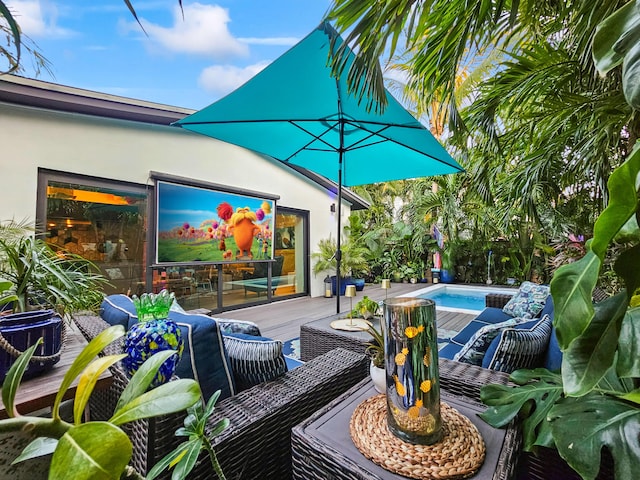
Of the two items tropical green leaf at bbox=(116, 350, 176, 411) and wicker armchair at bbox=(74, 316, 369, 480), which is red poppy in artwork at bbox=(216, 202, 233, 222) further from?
tropical green leaf at bbox=(116, 350, 176, 411)

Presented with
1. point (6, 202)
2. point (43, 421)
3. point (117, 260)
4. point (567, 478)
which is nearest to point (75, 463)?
point (43, 421)

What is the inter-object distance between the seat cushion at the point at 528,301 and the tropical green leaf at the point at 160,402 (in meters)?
3.24

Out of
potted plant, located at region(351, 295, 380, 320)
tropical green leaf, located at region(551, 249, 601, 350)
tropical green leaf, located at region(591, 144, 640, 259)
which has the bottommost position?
potted plant, located at region(351, 295, 380, 320)

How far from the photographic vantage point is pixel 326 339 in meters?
2.72

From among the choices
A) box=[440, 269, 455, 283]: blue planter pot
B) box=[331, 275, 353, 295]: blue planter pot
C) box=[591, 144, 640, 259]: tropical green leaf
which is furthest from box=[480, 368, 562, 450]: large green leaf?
box=[440, 269, 455, 283]: blue planter pot

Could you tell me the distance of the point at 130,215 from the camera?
181 inches

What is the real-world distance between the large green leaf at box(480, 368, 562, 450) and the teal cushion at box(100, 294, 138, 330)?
5.31 ft

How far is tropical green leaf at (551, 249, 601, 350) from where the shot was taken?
0.50m

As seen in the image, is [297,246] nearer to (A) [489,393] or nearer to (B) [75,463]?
(A) [489,393]

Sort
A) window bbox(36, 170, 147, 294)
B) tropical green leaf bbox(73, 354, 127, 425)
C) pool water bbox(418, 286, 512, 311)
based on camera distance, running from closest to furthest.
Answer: tropical green leaf bbox(73, 354, 127, 425) < window bbox(36, 170, 147, 294) < pool water bbox(418, 286, 512, 311)

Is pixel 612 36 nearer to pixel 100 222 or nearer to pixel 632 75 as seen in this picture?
pixel 632 75

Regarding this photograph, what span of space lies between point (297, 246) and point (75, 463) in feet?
23.9

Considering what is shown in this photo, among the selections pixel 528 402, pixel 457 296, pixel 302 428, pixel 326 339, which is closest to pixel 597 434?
pixel 528 402

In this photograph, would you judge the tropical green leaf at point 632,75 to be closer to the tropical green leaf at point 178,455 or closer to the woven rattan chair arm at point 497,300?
the tropical green leaf at point 178,455
